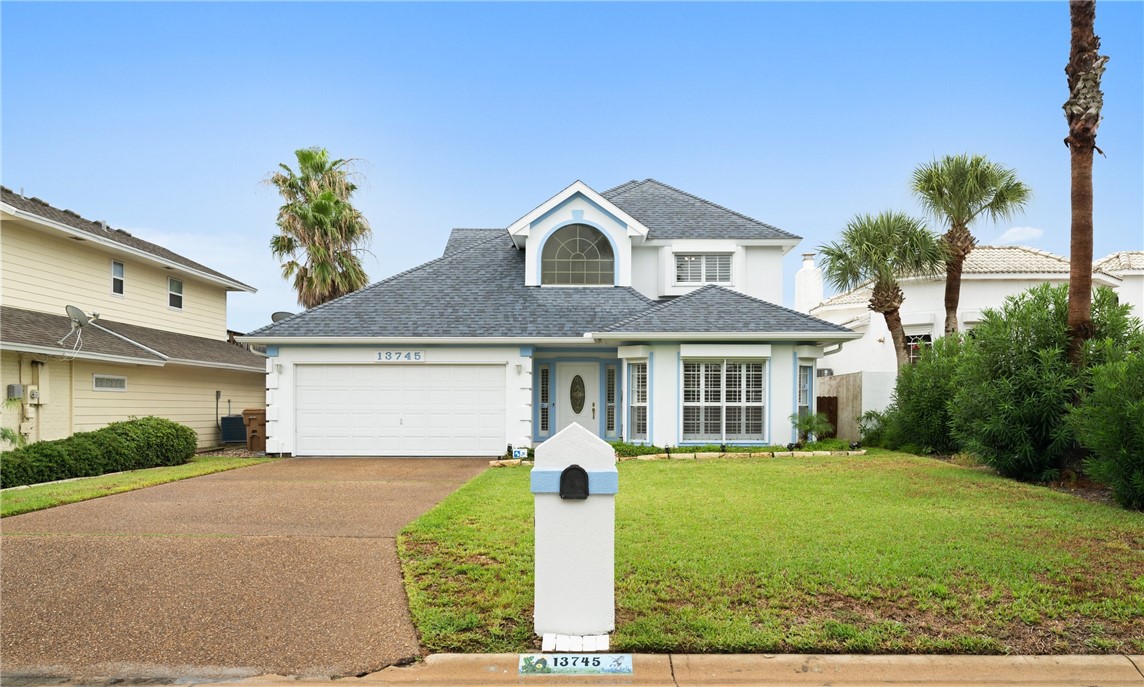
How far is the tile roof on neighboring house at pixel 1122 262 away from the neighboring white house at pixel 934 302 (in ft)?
0.24

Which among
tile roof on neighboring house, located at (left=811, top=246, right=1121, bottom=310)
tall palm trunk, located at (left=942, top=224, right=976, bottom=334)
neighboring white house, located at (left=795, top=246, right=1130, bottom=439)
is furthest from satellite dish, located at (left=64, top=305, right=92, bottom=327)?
tall palm trunk, located at (left=942, top=224, right=976, bottom=334)

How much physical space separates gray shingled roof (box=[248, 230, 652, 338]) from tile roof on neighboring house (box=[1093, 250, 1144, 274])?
72.4 feet

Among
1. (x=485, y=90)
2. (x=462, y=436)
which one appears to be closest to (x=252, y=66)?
(x=485, y=90)

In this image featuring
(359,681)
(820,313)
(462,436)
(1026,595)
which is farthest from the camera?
(820,313)

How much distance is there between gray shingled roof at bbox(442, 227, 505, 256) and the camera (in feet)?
78.6

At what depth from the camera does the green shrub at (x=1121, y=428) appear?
29.4ft

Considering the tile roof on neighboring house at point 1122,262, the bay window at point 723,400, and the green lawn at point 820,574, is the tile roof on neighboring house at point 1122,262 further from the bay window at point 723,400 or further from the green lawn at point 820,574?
the green lawn at point 820,574

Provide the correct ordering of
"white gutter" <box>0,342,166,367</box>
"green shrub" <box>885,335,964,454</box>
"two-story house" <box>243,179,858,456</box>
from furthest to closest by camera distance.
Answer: "two-story house" <box>243,179,858,456</box>, "green shrub" <box>885,335,964,454</box>, "white gutter" <box>0,342,166,367</box>

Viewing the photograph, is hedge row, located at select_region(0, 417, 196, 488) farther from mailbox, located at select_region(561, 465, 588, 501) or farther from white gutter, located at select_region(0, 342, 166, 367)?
mailbox, located at select_region(561, 465, 588, 501)

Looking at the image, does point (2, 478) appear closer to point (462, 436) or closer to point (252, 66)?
point (462, 436)

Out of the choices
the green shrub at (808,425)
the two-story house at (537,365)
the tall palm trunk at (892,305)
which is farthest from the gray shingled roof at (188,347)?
the tall palm trunk at (892,305)

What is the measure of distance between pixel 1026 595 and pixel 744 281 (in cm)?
1538

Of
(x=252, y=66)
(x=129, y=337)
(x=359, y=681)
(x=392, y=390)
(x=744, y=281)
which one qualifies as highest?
(x=252, y=66)

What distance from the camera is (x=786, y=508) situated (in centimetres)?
930
